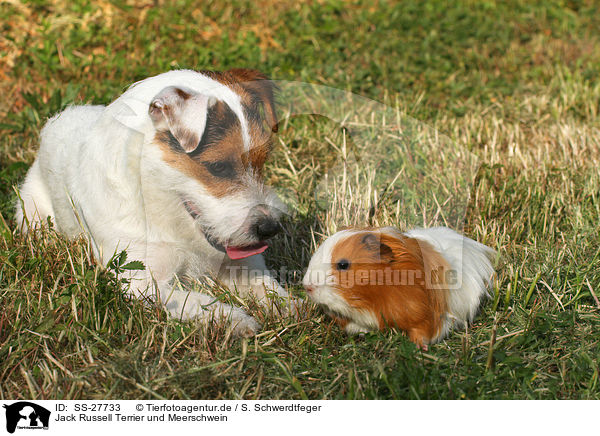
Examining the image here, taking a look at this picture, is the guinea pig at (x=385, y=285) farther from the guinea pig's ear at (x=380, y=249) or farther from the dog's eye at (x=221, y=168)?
the dog's eye at (x=221, y=168)

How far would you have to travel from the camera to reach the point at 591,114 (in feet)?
20.4

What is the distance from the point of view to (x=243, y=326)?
3.39 m

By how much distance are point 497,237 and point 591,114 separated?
9.10ft

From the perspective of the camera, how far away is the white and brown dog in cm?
316

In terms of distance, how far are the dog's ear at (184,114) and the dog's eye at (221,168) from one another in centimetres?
14

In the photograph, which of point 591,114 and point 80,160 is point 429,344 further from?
point 591,114

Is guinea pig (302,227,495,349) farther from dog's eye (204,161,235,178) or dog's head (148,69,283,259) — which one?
dog's eye (204,161,235,178)

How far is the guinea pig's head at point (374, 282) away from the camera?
126 inches

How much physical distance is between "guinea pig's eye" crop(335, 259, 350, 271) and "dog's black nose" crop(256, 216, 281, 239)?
39cm

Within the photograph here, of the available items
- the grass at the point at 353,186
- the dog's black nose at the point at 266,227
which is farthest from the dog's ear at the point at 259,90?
the grass at the point at 353,186

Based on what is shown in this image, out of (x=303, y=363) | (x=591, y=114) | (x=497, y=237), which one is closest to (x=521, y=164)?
(x=497, y=237)
